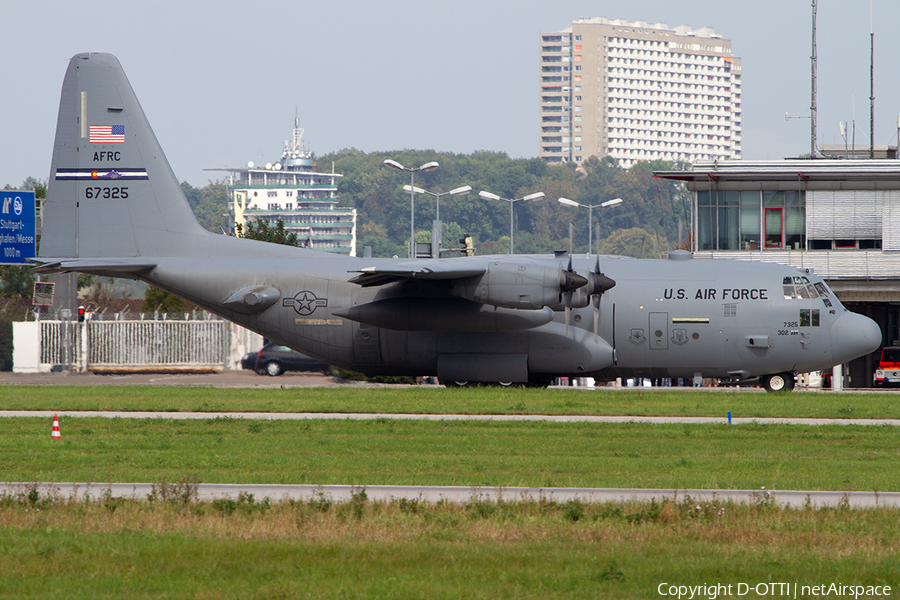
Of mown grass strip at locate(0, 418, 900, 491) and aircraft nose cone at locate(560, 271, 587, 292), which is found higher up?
aircraft nose cone at locate(560, 271, 587, 292)

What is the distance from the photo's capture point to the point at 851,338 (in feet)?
102

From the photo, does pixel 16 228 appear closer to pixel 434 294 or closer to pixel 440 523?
pixel 434 294

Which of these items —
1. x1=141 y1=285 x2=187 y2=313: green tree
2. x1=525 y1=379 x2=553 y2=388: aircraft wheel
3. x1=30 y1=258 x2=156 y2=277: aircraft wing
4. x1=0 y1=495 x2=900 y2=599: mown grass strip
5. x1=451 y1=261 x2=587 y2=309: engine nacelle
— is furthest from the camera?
x1=141 y1=285 x2=187 y2=313: green tree

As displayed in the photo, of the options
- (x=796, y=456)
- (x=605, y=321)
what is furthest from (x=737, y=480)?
(x=605, y=321)

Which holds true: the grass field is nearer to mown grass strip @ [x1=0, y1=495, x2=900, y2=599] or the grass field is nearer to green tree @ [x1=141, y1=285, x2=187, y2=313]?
mown grass strip @ [x1=0, y1=495, x2=900, y2=599]

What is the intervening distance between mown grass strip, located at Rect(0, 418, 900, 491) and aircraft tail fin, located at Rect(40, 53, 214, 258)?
947 centimetres

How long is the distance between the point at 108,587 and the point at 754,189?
1574 inches

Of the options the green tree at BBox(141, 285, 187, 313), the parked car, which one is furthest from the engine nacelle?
the green tree at BBox(141, 285, 187, 313)

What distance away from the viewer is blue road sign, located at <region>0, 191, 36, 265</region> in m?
46.0

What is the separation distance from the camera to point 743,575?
36.2ft

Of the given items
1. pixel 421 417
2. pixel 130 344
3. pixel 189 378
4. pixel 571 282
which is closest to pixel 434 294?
pixel 571 282

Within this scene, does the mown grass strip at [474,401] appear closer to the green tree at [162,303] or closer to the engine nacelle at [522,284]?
the engine nacelle at [522,284]

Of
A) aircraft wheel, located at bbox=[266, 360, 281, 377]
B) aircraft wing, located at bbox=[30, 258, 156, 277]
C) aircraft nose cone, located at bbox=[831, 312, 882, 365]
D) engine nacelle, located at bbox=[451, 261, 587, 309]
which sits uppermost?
aircraft wing, located at bbox=[30, 258, 156, 277]

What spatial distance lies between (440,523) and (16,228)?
3907 cm
